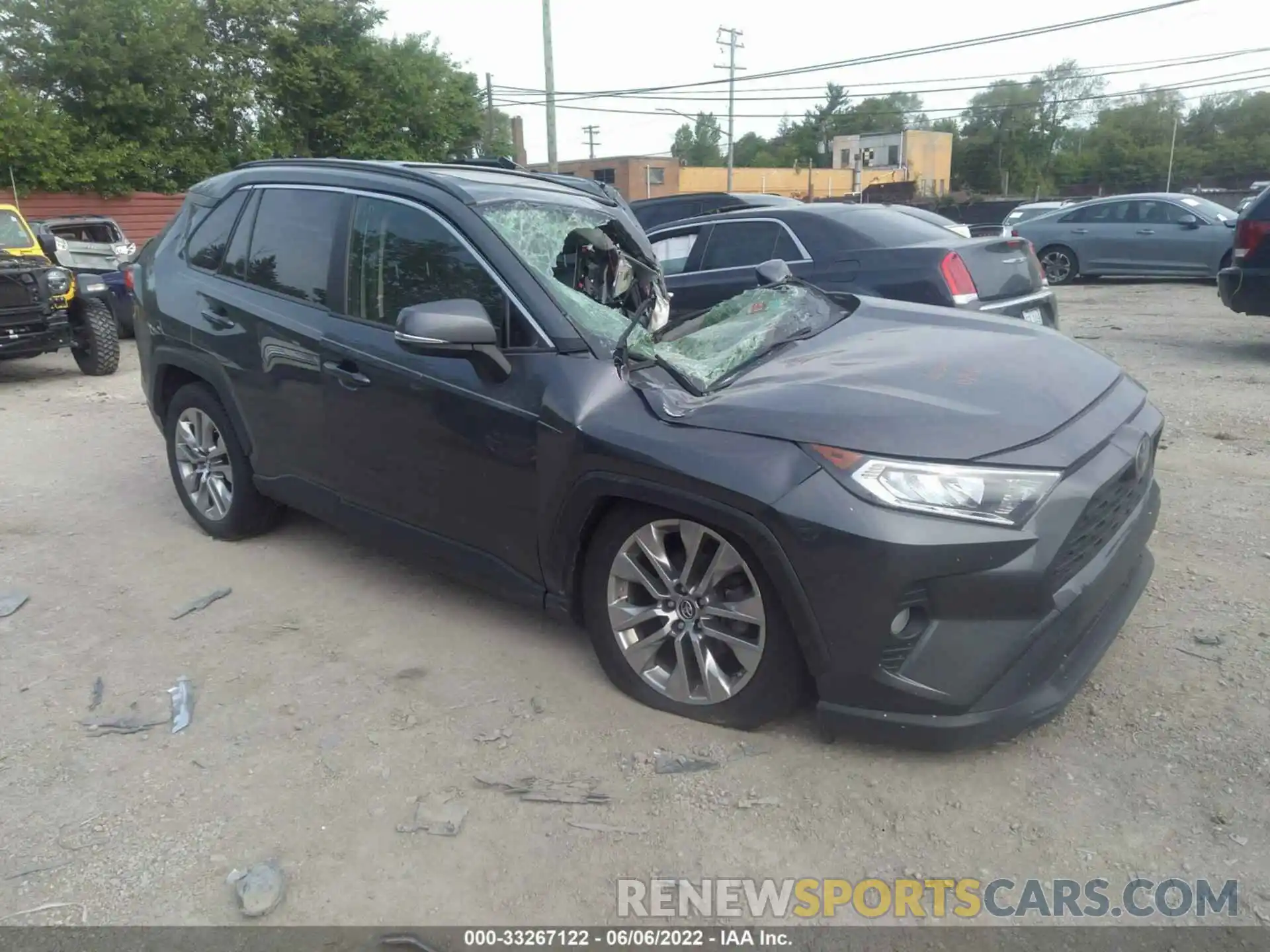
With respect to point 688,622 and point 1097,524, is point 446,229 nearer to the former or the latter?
point 688,622

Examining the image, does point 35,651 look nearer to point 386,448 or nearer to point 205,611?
point 205,611

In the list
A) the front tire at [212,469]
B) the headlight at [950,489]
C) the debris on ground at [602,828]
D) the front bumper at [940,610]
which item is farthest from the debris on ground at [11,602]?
the headlight at [950,489]

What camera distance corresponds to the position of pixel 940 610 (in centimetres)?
268

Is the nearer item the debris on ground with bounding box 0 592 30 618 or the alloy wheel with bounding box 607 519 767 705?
the alloy wheel with bounding box 607 519 767 705

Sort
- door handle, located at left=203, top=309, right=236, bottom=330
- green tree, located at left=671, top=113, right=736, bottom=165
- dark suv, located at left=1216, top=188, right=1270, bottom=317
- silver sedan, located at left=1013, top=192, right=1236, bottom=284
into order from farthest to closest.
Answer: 1. green tree, located at left=671, top=113, right=736, bottom=165
2. silver sedan, located at left=1013, top=192, right=1236, bottom=284
3. dark suv, located at left=1216, top=188, right=1270, bottom=317
4. door handle, located at left=203, top=309, right=236, bottom=330

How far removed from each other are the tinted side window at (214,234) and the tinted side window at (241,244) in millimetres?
52

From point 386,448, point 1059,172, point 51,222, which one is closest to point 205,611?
point 386,448

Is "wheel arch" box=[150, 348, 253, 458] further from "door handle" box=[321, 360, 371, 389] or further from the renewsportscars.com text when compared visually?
the renewsportscars.com text

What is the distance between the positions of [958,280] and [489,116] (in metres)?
35.0

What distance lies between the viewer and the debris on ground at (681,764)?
2994mm

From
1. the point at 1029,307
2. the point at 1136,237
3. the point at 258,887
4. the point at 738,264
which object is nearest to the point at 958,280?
the point at 1029,307

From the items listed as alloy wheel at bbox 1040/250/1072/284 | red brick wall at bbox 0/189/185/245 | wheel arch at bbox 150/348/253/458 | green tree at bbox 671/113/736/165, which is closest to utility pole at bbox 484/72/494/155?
red brick wall at bbox 0/189/185/245

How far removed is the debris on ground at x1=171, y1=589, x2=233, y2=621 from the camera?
425 cm

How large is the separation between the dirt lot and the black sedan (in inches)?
96.3
